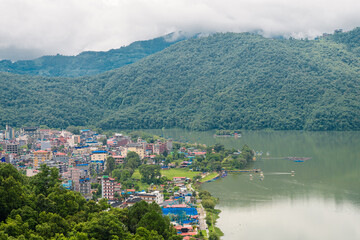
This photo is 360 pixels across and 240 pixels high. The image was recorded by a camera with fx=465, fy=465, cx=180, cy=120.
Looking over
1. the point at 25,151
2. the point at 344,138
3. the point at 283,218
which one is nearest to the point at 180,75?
the point at 344,138

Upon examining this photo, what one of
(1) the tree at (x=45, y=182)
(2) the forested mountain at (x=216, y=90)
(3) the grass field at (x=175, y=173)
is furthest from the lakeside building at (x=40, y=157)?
(2) the forested mountain at (x=216, y=90)

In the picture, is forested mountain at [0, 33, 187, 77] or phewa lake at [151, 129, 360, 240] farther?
forested mountain at [0, 33, 187, 77]

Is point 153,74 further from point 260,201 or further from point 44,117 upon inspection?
point 260,201

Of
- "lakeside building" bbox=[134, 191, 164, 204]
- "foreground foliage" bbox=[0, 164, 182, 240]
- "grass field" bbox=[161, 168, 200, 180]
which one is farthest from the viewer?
"grass field" bbox=[161, 168, 200, 180]

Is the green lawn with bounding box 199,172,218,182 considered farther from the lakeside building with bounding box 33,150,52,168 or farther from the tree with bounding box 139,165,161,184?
the lakeside building with bounding box 33,150,52,168

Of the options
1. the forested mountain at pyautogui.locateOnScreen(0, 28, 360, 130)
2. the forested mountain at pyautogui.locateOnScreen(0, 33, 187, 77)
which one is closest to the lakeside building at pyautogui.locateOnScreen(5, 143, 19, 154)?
the forested mountain at pyautogui.locateOnScreen(0, 28, 360, 130)

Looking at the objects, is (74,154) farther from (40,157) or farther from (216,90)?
(216,90)

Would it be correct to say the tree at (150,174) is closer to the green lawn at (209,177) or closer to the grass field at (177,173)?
the grass field at (177,173)
